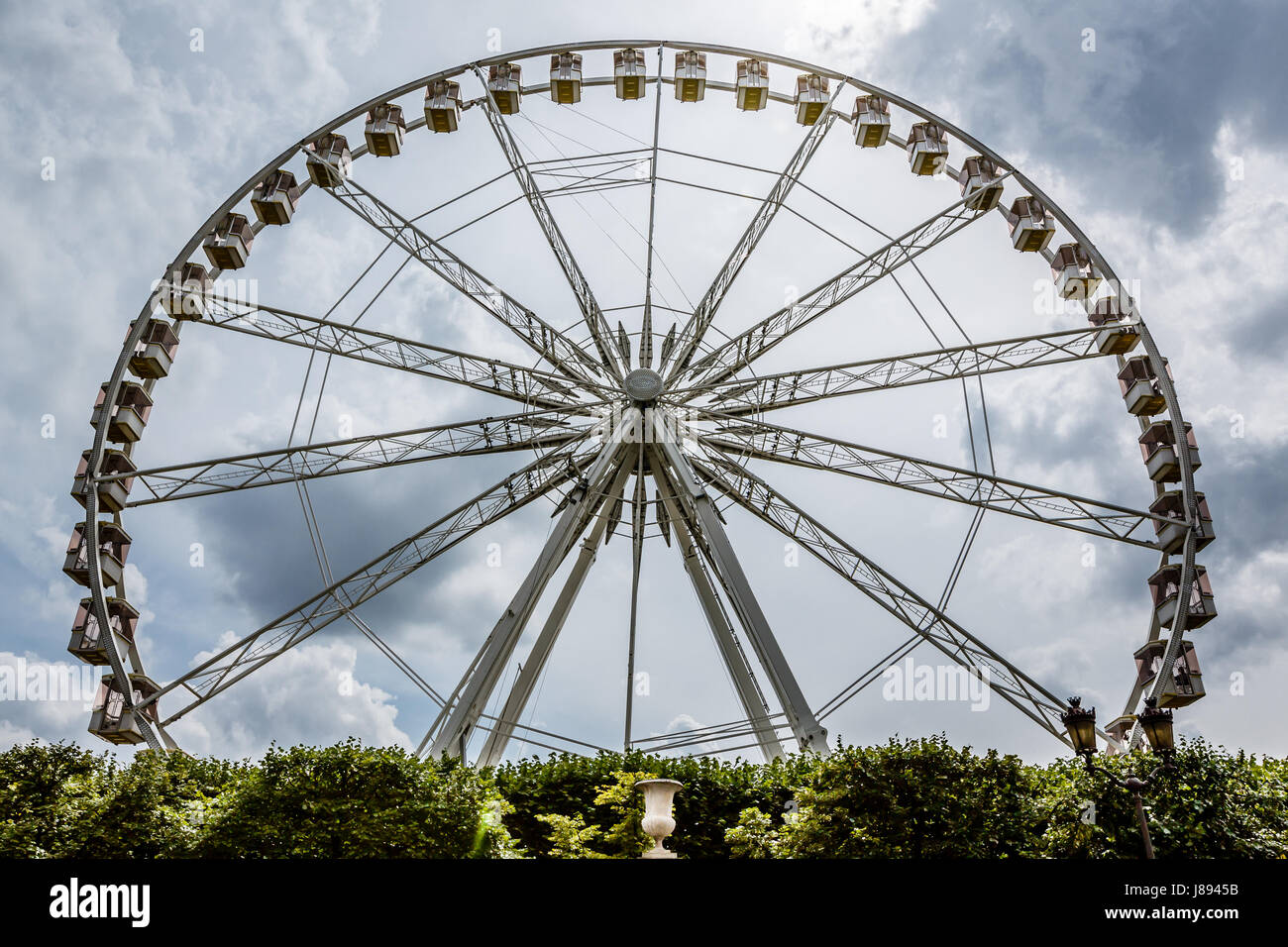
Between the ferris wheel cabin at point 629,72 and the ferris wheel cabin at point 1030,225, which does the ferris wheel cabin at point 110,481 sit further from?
the ferris wheel cabin at point 1030,225

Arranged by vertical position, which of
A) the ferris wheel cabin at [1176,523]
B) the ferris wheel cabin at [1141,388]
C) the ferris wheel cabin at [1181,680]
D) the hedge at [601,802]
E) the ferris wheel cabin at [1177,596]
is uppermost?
the ferris wheel cabin at [1141,388]

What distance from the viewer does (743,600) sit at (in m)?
19.6

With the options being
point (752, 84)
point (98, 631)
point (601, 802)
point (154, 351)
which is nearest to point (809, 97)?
point (752, 84)

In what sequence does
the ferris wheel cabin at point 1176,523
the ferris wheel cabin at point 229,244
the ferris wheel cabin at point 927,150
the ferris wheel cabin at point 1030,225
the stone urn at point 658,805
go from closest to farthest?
the stone urn at point 658,805 → the ferris wheel cabin at point 1176,523 → the ferris wheel cabin at point 229,244 → the ferris wheel cabin at point 1030,225 → the ferris wheel cabin at point 927,150

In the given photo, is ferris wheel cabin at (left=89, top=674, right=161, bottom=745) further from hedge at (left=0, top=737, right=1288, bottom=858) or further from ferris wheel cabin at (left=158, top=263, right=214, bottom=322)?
ferris wheel cabin at (left=158, top=263, right=214, bottom=322)

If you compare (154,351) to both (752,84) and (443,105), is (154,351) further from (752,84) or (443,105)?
(752,84)

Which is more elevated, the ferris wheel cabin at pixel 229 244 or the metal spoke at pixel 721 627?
the ferris wheel cabin at pixel 229 244

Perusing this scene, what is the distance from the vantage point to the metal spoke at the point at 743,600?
18.3 metres

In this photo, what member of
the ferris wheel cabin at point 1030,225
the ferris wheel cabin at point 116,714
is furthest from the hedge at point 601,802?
the ferris wheel cabin at point 1030,225
